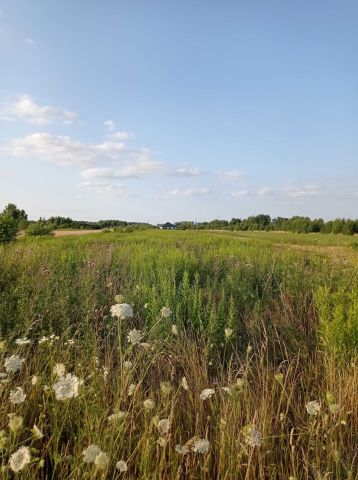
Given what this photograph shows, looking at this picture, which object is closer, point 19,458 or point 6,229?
point 19,458

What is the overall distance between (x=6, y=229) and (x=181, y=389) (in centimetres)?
1865

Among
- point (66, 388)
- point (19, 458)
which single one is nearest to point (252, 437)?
point (66, 388)

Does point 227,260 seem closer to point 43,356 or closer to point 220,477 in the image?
point 43,356

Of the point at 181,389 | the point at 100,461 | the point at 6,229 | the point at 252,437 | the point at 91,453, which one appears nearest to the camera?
the point at 100,461

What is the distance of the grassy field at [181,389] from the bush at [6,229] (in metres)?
13.7

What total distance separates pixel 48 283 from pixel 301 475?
4.27 metres

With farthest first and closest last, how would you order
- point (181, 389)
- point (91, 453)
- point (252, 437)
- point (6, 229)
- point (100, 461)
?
point (6, 229) → point (181, 389) → point (252, 437) → point (91, 453) → point (100, 461)

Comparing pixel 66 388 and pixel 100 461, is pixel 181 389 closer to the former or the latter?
pixel 66 388

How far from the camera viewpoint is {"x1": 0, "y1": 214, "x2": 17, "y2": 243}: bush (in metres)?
18.7

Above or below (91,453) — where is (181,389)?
below

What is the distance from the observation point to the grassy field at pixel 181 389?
5.81 feet

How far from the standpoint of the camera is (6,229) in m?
19.0

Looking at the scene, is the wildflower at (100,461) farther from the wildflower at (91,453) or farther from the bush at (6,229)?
the bush at (6,229)

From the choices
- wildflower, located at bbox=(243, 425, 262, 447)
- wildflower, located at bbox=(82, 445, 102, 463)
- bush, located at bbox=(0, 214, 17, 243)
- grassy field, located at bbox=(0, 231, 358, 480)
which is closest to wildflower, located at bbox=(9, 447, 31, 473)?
grassy field, located at bbox=(0, 231, 358, 480)
